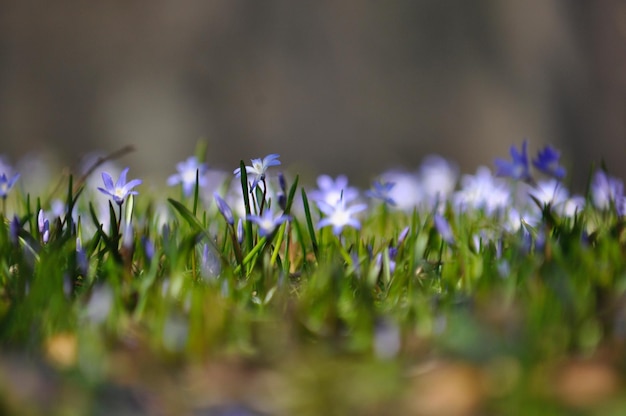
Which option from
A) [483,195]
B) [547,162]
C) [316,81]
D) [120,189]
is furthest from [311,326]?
[316,81]

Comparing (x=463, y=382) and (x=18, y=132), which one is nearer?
(x=463, y=382)

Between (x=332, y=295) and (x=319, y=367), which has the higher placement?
(x=332, y=295)

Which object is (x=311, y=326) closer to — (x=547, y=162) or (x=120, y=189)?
(x=120, y=189)

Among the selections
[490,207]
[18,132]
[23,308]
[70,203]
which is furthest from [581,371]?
[18,132]

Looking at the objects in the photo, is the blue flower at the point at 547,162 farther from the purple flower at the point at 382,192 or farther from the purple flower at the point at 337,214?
the purple flower at the point at 337,214

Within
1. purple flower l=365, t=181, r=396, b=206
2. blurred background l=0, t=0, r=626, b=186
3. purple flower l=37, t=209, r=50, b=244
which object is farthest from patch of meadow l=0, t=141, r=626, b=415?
blurred background l=0, t=0, r=626, b=186

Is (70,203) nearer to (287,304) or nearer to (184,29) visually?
(287,304)
